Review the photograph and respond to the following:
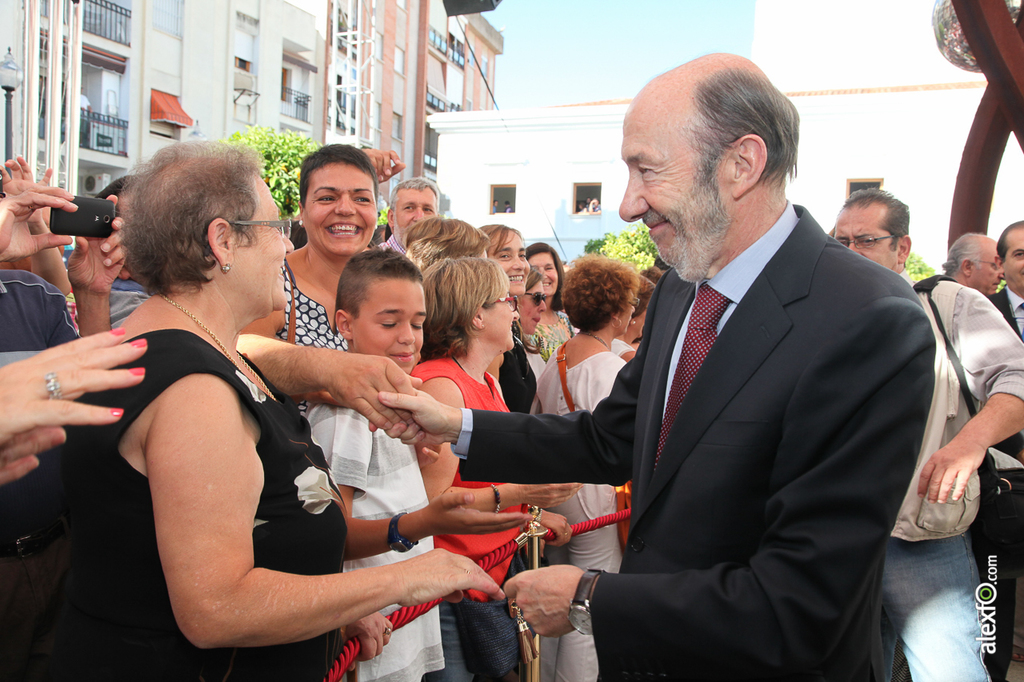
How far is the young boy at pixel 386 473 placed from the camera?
2260 millimetres

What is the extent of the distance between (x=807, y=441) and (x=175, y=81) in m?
22.8

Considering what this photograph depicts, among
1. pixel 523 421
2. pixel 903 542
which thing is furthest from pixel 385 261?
pixel 903 542

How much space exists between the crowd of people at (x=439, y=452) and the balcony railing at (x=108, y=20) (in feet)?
66.1

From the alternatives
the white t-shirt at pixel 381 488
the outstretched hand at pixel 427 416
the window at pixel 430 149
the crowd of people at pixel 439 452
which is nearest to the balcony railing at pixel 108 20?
the window at pixel 430 149

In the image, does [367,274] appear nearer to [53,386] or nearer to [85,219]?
[85,219]

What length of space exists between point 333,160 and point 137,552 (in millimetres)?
2310

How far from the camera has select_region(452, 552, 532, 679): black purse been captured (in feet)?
8.73

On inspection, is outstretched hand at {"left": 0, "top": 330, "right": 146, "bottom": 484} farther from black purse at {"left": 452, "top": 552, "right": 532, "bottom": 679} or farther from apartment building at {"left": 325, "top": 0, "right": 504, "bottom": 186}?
apartment building at {"left": 325, "top": 0, "right": 504, "bottom": 186}

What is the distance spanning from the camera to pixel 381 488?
2449 mm

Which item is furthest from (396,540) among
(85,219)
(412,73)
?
(412,73)

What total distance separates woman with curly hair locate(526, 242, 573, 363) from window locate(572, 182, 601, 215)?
21733 millimetres

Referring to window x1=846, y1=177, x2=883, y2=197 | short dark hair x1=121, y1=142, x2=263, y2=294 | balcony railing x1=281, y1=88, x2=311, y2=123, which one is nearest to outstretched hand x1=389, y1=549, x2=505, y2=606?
short dark hair x1=121, y1=142, x2=263, y2=294

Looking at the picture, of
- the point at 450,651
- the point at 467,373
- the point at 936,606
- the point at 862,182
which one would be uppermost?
the point at 862,182

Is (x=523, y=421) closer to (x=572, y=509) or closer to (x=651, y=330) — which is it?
(x=651, y=330)
